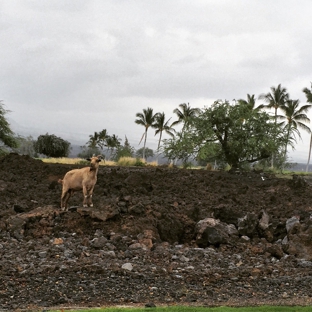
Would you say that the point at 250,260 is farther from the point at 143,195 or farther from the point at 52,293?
the point at 143,195

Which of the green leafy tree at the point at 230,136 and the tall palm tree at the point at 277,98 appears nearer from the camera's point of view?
the green leafy tree at the point at 230,136

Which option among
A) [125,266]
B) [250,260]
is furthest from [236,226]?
[125,266]

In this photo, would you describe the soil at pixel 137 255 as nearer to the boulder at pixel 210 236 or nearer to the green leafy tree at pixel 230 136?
the boulder at pixel 210 236

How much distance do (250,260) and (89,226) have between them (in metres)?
3.77

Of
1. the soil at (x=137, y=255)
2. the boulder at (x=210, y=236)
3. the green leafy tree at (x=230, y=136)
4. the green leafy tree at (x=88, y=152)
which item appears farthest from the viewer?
the green leafy tree at (x=88, y=152)

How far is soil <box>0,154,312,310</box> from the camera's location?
7531 mm

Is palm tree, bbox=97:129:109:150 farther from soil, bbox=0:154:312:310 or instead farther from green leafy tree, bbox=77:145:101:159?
soil, bbox=0:154:312:310

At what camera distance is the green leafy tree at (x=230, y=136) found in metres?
27.6

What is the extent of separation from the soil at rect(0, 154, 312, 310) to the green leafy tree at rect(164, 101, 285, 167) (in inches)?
452

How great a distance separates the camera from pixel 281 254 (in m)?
10.3

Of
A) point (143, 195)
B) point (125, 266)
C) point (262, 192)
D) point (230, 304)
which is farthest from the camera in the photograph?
point (262, 192)

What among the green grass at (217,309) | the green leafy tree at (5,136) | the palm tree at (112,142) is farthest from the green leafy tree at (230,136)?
the palm tree at (112,142)

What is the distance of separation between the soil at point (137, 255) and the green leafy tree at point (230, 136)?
1147cm

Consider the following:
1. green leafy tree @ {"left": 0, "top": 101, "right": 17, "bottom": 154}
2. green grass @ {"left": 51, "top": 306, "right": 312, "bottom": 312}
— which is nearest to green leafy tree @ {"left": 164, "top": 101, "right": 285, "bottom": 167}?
green leafy tree @ {"left": 0, "top": 101, "right": 17, "bottom": 154}
